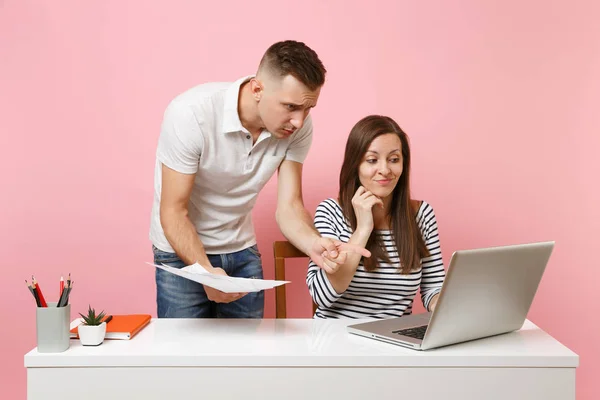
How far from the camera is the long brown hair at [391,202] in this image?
2.09 m

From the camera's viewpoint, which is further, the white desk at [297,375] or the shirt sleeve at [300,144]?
the shirt sleeve at [300,144]

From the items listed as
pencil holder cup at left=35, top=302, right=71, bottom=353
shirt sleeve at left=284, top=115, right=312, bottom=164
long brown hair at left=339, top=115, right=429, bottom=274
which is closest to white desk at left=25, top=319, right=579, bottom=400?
pencil holder cup at left=35, top=302, right=71, bottom=353

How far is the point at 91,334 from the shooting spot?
1464 millimetres

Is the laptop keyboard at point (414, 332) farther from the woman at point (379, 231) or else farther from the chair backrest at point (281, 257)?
the chair backrest at point (281, 257)

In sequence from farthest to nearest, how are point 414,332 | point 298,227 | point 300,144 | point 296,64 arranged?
point 300,144 < point 298,227 < point 296,64 < point 414,332

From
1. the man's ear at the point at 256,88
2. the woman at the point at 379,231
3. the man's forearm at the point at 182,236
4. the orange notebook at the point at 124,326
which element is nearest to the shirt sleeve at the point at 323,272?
the woman at the point at 379,231

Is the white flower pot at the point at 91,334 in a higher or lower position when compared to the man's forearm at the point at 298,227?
lower

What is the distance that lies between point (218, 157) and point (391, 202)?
56cm

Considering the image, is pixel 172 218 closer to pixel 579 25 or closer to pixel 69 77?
pixel 69 77

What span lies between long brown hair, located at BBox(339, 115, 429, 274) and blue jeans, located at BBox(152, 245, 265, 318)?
0.42 meters

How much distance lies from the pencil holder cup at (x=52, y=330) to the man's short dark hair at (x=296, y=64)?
0.86 metres

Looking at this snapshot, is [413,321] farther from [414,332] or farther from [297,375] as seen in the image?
[297,375]

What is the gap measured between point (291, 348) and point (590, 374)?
1.99 m

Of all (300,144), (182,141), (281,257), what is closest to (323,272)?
(281,257)
